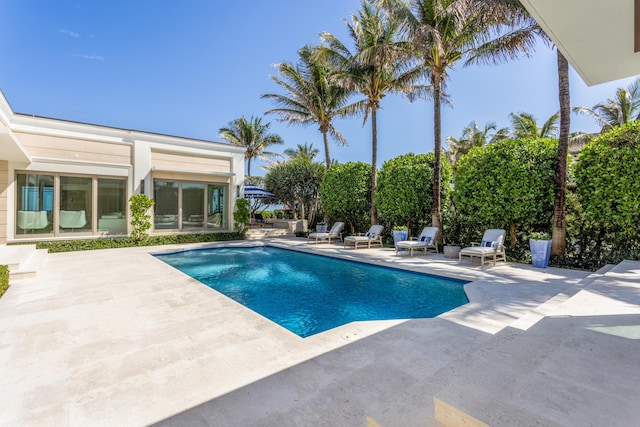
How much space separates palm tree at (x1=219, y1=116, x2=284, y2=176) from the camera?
1199 inches

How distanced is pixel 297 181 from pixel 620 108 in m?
22.5

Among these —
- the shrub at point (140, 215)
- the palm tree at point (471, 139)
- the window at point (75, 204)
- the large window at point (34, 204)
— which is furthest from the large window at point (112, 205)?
the palm tree at point (471, 139)

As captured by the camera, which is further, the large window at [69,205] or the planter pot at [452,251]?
the large window at [69,205]

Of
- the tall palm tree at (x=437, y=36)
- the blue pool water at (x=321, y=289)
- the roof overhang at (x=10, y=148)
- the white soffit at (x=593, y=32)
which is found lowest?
the blue pool water at (x=321, y=289)

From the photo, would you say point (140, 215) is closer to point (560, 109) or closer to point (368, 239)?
point (368, 239)

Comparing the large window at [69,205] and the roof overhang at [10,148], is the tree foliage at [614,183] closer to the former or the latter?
the roof overhang at [10,148]

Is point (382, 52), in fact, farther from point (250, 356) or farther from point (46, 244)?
point (46, 244)

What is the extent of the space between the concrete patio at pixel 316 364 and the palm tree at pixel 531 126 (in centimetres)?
2276

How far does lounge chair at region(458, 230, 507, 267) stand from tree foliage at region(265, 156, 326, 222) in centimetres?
1121

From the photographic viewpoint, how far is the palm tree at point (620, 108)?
20.4m

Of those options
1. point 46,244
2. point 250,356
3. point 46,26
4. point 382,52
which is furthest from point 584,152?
point 46,26

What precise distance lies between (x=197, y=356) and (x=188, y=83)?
23.7 meters

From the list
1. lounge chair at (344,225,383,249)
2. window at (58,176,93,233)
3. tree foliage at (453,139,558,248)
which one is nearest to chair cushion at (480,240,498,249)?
tree foliage at (453,139,558,248)

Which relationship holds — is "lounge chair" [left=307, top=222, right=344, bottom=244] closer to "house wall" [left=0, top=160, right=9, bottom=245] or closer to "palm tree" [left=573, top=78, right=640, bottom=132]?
"house wall" [left=0, top=160, right=9, bottom=245]
